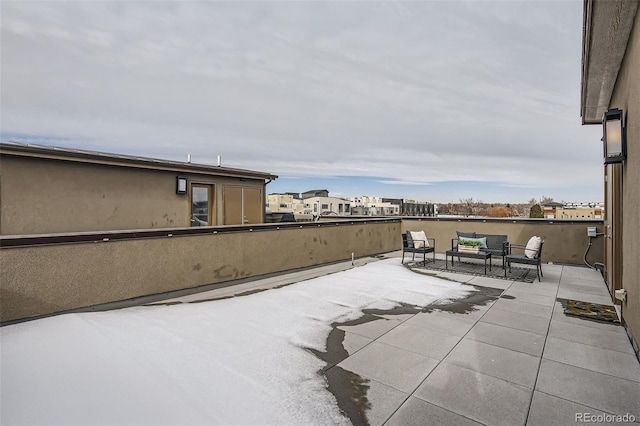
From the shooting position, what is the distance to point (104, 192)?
Result: 614 centimetres

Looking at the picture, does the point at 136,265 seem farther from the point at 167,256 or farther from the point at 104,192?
the point at 104,192

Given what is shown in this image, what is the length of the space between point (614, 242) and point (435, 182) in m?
39.8

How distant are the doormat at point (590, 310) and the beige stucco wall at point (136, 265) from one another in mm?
4768

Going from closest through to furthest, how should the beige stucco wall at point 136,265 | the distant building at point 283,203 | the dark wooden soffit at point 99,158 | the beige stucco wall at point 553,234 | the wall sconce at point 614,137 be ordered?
the beige stucco wall at point 136,265 < the wall sconce at point 614,137 < the dark wooden soffit at point 99,158 < the beige stucco wall at point 553,234 < the distant building at point 283,203

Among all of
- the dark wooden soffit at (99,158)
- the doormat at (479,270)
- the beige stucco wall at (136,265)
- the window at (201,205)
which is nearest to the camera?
the beige stucco wall at (136,265)

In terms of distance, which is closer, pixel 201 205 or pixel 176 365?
pixel 176 365

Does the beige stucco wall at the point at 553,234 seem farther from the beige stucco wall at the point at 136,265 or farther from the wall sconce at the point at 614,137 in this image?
the beige stucco wall at the point at 136,265

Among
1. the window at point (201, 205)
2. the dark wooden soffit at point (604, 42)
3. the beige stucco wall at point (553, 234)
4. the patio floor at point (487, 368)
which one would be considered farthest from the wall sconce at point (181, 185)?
the beige stucco wall at point (553, 234)

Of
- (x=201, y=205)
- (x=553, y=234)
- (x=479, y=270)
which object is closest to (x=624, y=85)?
(x=479, y=270)

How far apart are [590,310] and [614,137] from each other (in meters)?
2.40

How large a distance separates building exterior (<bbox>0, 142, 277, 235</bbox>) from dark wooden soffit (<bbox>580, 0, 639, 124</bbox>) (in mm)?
7149

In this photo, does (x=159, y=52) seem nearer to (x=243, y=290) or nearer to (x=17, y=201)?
(x=17, y=201)

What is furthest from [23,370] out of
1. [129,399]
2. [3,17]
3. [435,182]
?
[435,182]

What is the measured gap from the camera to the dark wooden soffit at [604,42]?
3014 millimetres
